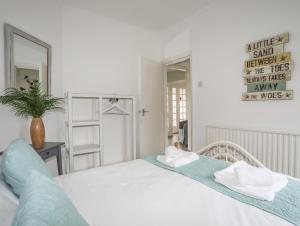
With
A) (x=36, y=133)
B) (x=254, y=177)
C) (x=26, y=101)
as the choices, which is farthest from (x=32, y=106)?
A: (x=254, y=177)

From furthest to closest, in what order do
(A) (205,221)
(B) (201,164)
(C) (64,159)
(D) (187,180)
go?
(C) (64,159)
(B) (201,164)
(D) (187,180)
(A) (205,221)

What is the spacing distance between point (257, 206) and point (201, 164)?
0.65 metres

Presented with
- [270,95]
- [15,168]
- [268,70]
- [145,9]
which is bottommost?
[15,168]

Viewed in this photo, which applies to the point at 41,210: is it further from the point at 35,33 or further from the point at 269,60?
the point at 269,60

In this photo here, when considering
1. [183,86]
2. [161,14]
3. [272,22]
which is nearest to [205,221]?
[272,22]

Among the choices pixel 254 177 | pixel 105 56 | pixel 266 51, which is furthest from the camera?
pixel 105 56

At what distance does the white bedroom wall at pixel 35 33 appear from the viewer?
174cm

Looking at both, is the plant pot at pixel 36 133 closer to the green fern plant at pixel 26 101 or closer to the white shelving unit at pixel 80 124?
the green fern plant at pixel 26 101

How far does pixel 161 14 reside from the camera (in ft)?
10.1

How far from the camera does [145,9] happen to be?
2.91 metres

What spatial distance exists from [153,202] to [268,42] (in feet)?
6.93

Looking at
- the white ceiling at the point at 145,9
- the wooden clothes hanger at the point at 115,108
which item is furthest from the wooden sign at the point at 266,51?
the wooden clothes hanger at the point at 115,108

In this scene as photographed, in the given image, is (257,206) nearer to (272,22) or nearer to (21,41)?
(272,22)

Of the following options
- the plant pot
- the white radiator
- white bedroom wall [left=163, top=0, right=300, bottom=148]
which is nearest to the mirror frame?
the plant pot
